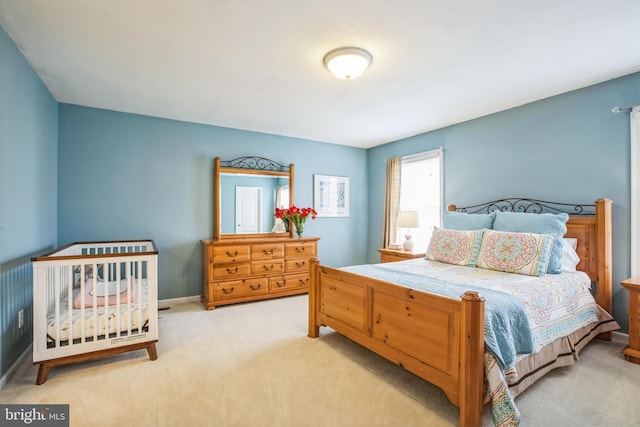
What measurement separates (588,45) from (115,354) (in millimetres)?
4400

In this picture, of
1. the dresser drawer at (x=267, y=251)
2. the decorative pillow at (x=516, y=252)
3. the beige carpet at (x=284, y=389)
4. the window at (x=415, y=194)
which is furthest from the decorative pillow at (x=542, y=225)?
the dresser drawer at (x=267, y=251)

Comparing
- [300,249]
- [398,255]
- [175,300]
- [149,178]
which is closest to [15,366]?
[175,300]

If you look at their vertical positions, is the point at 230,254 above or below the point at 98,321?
above

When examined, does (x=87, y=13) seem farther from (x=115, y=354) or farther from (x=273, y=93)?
(x=115, y=354)

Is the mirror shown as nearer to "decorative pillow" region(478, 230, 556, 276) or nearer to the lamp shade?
the lamp shade

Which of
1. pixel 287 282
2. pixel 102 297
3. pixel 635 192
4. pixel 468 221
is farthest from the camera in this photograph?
pixel 287 282

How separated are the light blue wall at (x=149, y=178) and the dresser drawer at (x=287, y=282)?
1042mm

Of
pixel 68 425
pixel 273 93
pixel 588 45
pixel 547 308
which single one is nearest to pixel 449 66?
pixel 588 45

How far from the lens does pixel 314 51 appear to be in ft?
7.75

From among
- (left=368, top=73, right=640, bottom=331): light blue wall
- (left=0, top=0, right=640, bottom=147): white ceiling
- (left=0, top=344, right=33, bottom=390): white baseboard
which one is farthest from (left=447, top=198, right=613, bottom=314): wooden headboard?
(left=0, top=344, right=33, bottom=390): white baseboard

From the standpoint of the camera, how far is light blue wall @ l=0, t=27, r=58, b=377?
2148 millimetres

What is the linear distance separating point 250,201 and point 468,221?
2.94m

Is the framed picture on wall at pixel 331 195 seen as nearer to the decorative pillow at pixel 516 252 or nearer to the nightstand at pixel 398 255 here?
the nightstand at pixel 398 255

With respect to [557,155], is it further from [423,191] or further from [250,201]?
[250,201]
